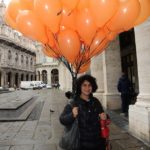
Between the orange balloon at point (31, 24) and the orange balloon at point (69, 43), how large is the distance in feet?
0.94

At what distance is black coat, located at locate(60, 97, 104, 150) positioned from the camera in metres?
3.09

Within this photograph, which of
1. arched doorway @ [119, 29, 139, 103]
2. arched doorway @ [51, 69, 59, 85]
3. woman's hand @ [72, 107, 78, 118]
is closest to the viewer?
woman's hand @ [72, 107, 78, 118]

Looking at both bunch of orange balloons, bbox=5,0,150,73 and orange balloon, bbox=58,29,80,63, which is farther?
orange balloon, bbox=58,29,80,63

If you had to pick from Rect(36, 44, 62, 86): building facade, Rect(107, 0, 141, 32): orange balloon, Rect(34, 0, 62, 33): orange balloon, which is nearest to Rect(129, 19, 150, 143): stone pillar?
Rect(107, 0, 141, 32): orange balloon

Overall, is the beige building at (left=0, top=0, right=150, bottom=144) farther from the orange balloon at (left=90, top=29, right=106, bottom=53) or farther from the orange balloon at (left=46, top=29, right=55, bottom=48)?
the orange balloon at (left=46, top=29, right=55, bottom=48)

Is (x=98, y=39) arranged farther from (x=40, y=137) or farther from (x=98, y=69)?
(x=98, y=69)

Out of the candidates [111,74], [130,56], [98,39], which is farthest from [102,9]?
[130,56]

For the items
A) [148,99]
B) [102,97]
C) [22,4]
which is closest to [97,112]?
[22,4]

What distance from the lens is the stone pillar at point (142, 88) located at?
20.1 ft

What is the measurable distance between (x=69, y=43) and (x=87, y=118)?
120cm

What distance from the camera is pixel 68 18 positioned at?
3.84 meters

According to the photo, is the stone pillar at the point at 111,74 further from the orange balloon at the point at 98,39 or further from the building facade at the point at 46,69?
the building facade at the point at 46,69

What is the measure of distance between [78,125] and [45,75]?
90.2m

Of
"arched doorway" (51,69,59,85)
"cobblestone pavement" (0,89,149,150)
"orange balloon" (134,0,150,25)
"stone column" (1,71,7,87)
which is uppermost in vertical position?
"arched doorway" (51,69,59,85)
